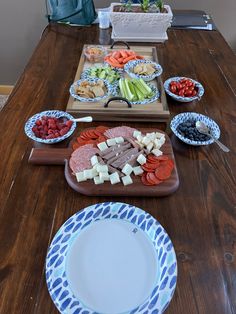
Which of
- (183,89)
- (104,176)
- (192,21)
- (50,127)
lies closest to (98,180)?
(104,176)

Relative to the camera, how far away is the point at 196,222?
2.13 feet

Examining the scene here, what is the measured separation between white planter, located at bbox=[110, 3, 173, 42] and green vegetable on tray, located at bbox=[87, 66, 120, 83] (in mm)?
380

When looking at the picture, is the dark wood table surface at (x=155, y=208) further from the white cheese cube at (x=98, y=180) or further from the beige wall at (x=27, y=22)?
the beige wall at (x=27, y=22)

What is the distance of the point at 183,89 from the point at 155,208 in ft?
1.78

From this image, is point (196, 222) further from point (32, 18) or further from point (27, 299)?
point (32, 18)

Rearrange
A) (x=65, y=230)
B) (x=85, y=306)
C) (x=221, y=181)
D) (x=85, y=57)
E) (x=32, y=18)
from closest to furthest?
(x=85, y=306) → (x=65, y=230) → (x=221, y=181) → (x=85, y=57) → (x=32, y=18)

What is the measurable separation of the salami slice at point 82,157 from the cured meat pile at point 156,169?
15cm

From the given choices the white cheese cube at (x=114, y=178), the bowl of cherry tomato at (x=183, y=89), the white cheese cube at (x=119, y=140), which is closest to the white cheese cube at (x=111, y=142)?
the white cheese cube at (x=119, y=140)

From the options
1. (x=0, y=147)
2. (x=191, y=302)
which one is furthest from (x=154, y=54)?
(x=191, y=302)

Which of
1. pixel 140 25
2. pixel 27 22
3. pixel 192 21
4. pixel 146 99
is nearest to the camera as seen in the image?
pixel 146 99

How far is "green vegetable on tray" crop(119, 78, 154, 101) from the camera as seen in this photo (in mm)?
996

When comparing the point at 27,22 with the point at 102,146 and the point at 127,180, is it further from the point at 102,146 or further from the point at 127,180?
the point at 127,180

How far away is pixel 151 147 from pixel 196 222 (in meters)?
0.24

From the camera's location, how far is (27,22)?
2018 millimetres
